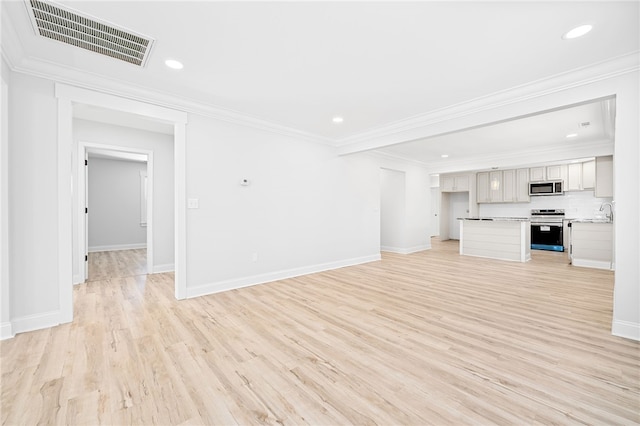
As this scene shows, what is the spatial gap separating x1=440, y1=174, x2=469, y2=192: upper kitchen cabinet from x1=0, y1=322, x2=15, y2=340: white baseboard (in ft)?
32.8

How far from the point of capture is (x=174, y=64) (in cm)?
260

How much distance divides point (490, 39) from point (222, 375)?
3273 mm

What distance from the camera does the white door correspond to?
9.86m

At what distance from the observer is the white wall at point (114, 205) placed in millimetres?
7203

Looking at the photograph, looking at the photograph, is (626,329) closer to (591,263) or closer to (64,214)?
(591,263)

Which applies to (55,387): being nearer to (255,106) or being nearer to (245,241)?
(245,241)

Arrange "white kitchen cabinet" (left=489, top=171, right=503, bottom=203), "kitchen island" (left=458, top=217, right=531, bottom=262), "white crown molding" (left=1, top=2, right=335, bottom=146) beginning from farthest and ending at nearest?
"white kitchen cabinet" (left=489, top=171, right=503, bottom=203)
"kitchen island" (left=458, top=217, right=531, bottom=262)
"white crown molding" (left=1, top=2, right=335, bottom=146)

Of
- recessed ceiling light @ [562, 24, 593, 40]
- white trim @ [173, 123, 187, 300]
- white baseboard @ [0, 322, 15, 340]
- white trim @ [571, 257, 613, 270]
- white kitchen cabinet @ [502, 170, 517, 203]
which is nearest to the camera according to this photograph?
recessed ceiling light @ [562, 24, 593, 40]

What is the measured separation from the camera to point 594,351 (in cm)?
219

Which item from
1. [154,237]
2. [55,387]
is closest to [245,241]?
[154,237]

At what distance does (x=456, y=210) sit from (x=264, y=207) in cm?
826

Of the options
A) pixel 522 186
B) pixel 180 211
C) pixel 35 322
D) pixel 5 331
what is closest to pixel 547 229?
pixel 522 186

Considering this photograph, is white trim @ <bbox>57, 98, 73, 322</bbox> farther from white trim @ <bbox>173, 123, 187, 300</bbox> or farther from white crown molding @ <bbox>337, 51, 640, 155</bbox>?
white crown molding @ <bbox>337, 51, 640, 155</bbox>

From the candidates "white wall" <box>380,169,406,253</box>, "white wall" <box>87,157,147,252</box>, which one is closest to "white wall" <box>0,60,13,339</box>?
"white wall" <box>87,157,147,252</box>
